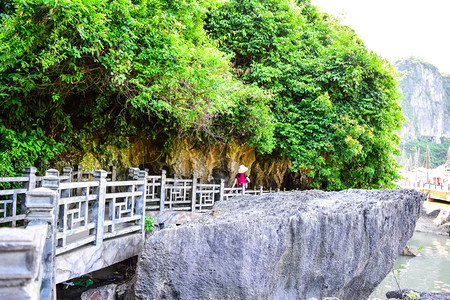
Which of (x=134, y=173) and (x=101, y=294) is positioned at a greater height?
(x=134, y=173)

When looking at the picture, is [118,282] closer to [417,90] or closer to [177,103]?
[177,103]

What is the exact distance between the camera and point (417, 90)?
2539 inches

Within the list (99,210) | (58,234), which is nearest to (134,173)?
(99,210)

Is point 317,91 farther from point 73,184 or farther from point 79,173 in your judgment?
point 73,184

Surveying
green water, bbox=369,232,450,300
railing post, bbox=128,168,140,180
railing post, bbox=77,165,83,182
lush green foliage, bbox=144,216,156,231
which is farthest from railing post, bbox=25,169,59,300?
green water, bbox=369,232,450,300

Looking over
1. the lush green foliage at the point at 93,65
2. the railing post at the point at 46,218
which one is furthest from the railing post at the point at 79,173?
the railing post at the point at 46,218

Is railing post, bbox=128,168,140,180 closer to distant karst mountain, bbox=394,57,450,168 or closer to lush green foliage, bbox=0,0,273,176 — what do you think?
lush green foliage, bbox=0,0,273,176

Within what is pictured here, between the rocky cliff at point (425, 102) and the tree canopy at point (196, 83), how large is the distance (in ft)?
190

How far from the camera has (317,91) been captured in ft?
38.7

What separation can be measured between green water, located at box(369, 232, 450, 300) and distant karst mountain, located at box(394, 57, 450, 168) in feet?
167

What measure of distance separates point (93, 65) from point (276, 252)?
440 centimetres

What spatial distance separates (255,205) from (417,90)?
72.0 meters

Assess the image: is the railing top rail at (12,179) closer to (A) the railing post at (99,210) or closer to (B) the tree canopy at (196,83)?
(B) the tree canopy at (196,83)

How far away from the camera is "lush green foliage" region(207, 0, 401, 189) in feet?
36.8
